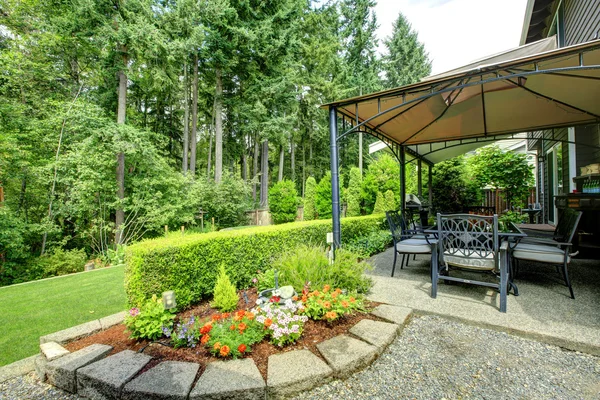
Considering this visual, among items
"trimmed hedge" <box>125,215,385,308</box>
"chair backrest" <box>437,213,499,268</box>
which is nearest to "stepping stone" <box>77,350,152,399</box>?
"trimmed hedge" <box>125,215,385,308</box>

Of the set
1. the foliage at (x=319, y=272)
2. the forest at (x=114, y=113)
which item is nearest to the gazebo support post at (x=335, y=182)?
the foliage at (x=319, y=272)

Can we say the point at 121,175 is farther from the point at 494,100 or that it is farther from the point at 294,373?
the point at 494,100

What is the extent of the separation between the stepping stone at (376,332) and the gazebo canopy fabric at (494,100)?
2.35 metres

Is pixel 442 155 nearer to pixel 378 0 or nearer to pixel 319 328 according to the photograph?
pixel 319 328

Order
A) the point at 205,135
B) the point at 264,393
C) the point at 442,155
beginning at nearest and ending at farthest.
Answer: the point at 264,393
the point at 442,155
the point at 205,135

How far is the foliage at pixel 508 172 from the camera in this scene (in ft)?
25.3

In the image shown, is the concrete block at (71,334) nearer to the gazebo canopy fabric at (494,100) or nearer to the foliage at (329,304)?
the foliage at (329,304)

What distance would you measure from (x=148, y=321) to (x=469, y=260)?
322 centimetres

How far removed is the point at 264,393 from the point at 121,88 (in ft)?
38.6

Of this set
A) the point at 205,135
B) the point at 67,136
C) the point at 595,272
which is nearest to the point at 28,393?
→ the point at 595,272

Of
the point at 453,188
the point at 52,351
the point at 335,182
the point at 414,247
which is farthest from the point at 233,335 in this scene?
the point at 453,188

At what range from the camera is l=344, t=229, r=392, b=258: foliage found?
16.9 feet

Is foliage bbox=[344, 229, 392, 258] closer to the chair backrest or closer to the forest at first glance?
the chair backrest

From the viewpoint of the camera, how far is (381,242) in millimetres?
5766
